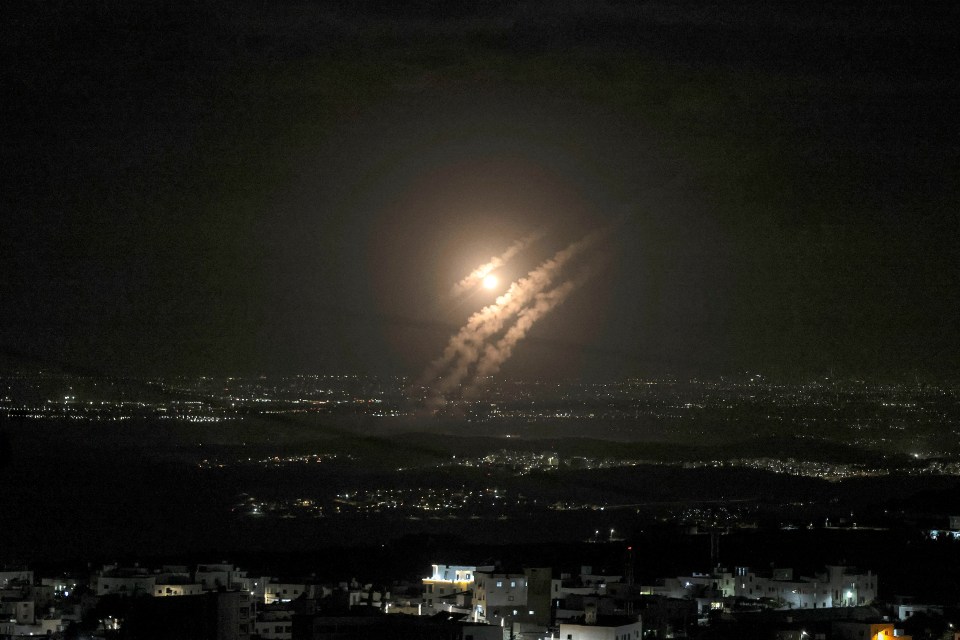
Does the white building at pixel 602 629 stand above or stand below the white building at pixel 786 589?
below

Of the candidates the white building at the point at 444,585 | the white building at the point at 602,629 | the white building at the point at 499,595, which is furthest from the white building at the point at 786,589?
the white building at the point at 602,629

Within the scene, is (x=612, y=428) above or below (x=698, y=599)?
above

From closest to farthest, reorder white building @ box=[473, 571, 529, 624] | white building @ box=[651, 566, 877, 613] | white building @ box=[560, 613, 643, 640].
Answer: white building @ box=[560, 613, 643, 640], white building @ box=[473, 571, 529, 624], white building @ box=[651, 566, 877, 613]

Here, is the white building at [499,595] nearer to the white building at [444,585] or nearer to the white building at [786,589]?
the white building at [444,585]

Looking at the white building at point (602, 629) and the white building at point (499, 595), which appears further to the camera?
the white building at point (499, 595)

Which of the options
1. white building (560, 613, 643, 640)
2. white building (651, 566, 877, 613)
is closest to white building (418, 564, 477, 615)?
white building (651, 566, 877, 613)

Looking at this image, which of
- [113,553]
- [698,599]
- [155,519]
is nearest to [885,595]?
[698,599]

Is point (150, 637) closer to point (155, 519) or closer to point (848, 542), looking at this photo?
point (848, 542)

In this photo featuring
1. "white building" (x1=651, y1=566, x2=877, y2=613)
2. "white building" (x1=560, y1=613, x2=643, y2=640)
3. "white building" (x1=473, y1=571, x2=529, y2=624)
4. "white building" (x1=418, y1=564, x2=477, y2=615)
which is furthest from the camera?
"white building" (x1=651, y1=566, x2=877, y2=613)

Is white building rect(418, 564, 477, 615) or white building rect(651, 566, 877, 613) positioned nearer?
white building rect(418, 564, 477, 615)

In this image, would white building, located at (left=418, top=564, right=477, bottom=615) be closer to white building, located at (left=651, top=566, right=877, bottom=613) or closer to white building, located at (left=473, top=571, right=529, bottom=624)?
white building, located at (left=473, top=571, right=529, bottom=624)

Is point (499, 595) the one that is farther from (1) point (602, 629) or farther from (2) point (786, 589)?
(2) point (786, 589)
